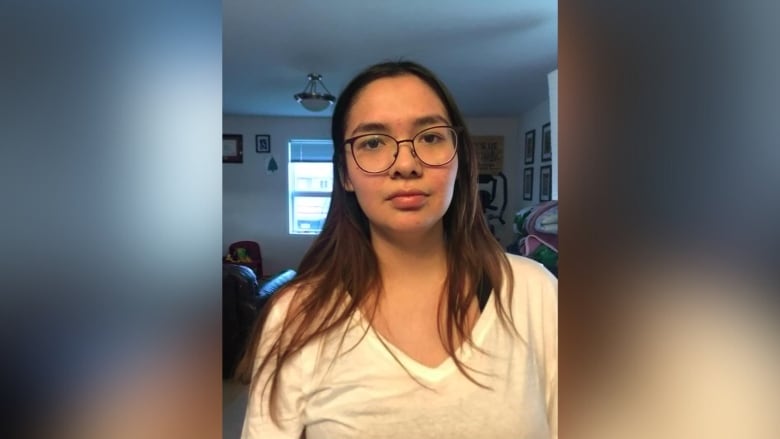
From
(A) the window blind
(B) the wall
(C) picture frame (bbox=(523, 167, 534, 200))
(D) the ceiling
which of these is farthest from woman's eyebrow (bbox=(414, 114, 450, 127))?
(A) the window blind

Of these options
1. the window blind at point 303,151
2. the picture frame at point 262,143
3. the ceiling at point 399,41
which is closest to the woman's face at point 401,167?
the ceiling at point 399,41

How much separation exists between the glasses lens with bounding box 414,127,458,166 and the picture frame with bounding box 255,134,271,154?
3.62 m

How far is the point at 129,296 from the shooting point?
0.55ft

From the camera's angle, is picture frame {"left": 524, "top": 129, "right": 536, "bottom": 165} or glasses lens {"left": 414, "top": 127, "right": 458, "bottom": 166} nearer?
glasses lens {"left": 414, "top": 127, "right": 458, "bottom": 166}

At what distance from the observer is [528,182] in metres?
2.56

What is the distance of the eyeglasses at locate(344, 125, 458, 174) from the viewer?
1.20ft

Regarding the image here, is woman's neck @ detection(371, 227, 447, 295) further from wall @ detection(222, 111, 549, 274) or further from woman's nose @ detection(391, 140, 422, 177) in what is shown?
wall @ detection(222, 111, 549, 274)

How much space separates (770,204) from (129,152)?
0.75 ft

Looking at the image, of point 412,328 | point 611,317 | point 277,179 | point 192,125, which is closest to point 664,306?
point 611,317

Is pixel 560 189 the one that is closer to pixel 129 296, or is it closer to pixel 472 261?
pixel 129 296

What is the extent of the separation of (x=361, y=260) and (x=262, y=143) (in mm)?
3567

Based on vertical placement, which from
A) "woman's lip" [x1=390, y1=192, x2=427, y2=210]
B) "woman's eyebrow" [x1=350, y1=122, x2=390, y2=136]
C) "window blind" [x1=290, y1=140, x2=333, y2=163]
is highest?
"window blind" [x1=290, y1=140, x2=333, y2=163]

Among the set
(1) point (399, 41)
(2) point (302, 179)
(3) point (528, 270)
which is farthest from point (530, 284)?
(2) point (302, 179)

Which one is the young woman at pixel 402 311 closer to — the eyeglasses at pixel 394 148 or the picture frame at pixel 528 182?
the eyeglasses at pixel 394 148
